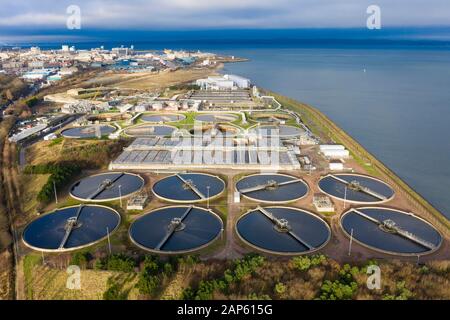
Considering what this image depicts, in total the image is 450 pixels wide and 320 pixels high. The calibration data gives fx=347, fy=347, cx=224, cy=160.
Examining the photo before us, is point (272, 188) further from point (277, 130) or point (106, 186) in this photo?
point (277, 130)

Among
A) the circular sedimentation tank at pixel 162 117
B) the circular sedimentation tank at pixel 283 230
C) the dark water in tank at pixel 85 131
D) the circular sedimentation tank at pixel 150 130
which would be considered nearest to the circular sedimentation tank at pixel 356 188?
the circular sedimentation tank at pixel 283 230

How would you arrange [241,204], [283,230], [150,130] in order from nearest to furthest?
1. [283,230]
2. [241,204]
3. [150,130]

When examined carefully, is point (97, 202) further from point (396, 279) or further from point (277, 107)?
point (277, 107)

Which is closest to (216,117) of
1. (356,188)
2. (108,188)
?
(108,188)

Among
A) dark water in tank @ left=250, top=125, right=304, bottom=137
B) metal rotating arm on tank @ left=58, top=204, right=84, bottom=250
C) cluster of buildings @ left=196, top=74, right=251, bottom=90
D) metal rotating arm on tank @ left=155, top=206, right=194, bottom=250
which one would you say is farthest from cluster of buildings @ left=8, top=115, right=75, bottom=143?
cluster of buildings @ left=196, top=74, right=251, bottom=90

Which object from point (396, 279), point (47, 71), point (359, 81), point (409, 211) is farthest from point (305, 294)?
point (47, 71)

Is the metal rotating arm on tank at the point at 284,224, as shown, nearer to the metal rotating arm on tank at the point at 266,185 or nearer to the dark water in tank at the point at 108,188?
the metal rotating arm on tank at the point at 266,185
